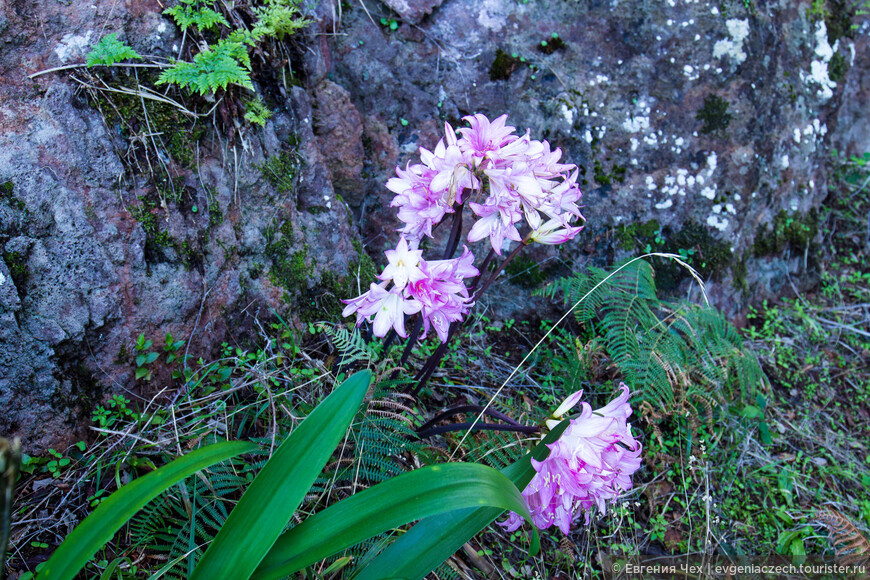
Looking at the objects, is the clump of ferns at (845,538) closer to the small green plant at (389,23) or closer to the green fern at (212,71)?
the green fern at (212,71)

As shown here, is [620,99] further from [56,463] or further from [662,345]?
[56,463]

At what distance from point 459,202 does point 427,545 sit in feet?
3.50

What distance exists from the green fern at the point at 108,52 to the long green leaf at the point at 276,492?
1.58 metres

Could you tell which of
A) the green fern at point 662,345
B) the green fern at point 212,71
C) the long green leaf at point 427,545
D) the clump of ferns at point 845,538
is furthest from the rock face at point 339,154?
the clump of ferns at point 845,538

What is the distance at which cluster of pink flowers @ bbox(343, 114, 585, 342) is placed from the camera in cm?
161

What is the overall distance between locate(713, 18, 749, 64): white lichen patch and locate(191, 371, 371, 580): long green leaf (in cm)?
322

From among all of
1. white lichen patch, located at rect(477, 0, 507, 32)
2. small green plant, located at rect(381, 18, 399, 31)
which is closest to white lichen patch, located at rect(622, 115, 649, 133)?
white lichen patch, located at rect(477, 0, 507, 32)

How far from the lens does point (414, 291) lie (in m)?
1.61

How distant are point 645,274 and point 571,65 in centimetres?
138

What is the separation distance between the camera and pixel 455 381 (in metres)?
2.48

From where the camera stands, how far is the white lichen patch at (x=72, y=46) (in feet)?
6.26

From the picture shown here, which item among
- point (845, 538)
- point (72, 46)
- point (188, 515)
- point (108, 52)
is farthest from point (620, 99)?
point (188, 515)

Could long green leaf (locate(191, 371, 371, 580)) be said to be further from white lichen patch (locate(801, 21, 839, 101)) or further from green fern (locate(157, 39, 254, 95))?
white lichen patch (locate(801, 21, 839, 101))

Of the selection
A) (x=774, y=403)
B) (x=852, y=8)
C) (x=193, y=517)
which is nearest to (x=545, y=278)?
(x=774, y=403)
